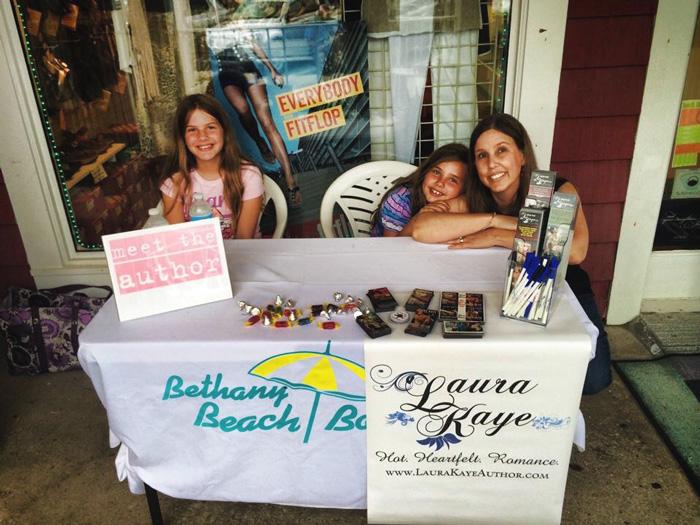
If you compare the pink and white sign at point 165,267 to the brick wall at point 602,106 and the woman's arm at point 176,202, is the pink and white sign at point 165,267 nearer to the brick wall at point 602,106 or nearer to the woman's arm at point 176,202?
the woman's arm at point 176,202

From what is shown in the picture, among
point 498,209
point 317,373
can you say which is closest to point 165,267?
point 317,373

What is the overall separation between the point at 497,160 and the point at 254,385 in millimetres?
1119

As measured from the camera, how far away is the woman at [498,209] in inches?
72.0

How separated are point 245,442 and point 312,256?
0.61 m

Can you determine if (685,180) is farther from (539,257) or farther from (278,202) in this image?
(278,202)

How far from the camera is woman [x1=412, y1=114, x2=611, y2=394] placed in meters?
1.83

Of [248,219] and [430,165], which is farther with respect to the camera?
[248,219]

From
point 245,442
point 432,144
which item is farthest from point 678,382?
point 245,442

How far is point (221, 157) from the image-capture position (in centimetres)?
240

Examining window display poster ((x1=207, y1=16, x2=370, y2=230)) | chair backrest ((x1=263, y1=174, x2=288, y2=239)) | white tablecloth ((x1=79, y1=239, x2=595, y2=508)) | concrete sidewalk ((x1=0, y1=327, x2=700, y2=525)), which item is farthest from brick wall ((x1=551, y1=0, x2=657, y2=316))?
chair backrest ((x1=263, y1=174, x2=288, y2=239))

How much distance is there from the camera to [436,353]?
1361 mm

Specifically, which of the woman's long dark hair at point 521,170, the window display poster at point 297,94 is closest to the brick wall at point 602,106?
the woman's long dark hair at point 521,170

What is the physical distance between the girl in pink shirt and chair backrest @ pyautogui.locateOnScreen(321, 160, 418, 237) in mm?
309

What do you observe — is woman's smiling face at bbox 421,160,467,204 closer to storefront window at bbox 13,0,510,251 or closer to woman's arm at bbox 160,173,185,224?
storefront window at bbox 13,0,510,251
